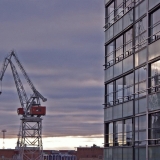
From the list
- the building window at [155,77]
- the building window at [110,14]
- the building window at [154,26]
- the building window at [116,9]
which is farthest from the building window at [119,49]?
the building window at [155,77]

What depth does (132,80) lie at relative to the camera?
38875mm

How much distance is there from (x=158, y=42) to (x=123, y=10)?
28.0 feet

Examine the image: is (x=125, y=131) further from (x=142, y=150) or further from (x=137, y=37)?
(x=137, y=37)

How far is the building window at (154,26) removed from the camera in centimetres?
3428

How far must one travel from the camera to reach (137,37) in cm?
3822

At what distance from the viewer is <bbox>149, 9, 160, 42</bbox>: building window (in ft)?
112

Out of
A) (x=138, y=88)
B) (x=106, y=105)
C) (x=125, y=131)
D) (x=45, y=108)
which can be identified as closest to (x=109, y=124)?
(x=106, y=105)

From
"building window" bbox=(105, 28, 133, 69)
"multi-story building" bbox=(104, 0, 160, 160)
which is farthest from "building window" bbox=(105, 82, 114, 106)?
"building window" bbox=(105, 28, 133, 69)

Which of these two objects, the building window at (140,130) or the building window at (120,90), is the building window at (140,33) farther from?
the building window at (140,130)

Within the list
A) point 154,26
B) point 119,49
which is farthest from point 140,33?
point 119,49

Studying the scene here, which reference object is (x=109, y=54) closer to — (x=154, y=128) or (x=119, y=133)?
(x=119, y=133)

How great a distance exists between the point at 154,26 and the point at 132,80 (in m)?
5.25

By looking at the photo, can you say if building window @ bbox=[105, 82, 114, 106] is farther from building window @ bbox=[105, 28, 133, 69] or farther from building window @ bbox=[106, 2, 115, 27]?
building window @ bbox=[106, 2, 115, 27]

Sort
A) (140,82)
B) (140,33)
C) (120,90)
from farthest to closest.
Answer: (120,90), (140,33), (140,82)
